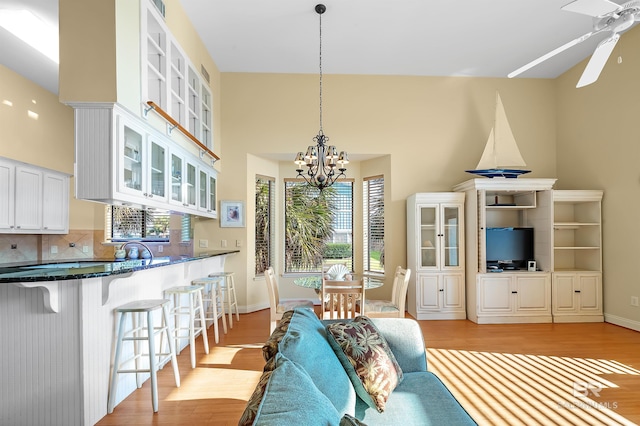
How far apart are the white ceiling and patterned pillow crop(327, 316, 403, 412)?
3776mm

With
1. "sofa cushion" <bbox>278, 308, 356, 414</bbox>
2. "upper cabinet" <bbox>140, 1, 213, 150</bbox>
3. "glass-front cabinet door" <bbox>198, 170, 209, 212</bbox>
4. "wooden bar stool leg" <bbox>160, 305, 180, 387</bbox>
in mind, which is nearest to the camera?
"sofa cushion" <bbox>278, 308, 356, 414</bbox>

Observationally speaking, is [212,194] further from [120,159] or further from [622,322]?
[622,322]

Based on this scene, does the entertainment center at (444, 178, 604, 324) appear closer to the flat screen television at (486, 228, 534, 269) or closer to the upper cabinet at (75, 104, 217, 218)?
the flat screen television at (486, 228, 534, 269)

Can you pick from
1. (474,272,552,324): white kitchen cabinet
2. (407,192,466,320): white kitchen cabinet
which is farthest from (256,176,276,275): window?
(474,272,552,324): white kitchen cabinet

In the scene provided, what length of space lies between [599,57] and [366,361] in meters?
3.00

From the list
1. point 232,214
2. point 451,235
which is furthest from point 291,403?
point 232,214

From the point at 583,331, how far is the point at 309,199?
4.45 m

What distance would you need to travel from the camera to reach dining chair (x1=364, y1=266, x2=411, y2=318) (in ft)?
11.6

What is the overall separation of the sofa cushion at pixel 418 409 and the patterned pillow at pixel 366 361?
48 mm

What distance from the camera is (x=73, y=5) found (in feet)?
8.80

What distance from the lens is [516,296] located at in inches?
199

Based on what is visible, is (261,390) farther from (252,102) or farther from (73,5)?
(252,102)

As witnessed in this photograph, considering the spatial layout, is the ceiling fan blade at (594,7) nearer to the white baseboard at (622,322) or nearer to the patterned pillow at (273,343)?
the patterned pillow at (273,343)

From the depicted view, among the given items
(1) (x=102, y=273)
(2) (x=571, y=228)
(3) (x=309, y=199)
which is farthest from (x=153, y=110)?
(2) (x=571, y=228)
